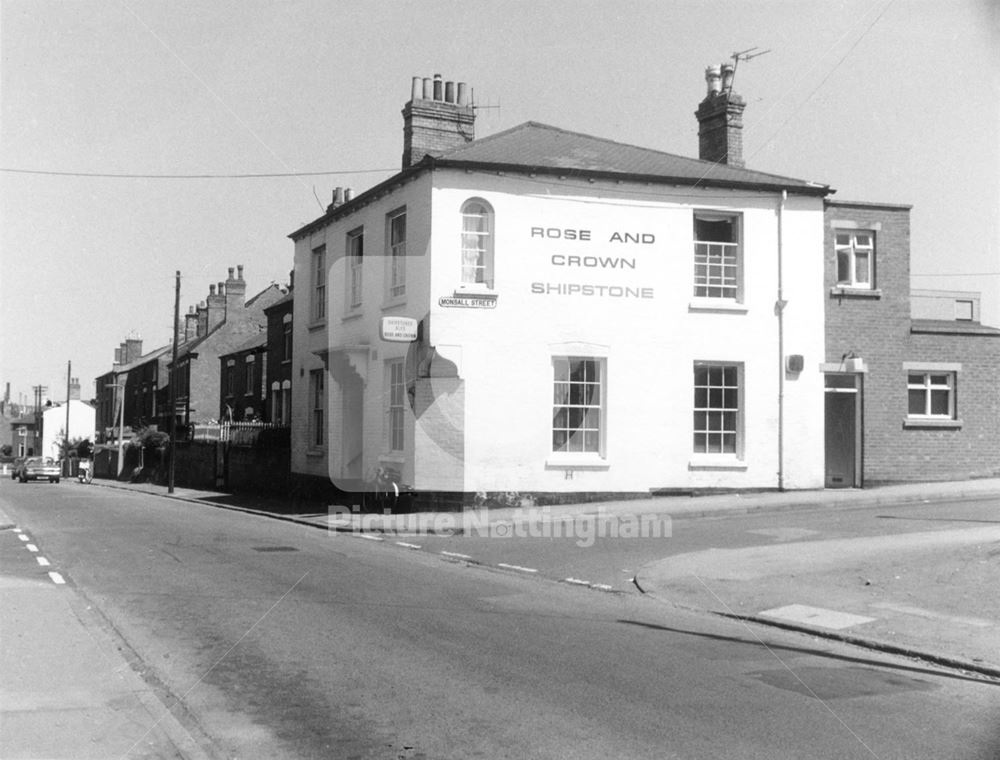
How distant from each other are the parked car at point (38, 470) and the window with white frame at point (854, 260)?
49.8m

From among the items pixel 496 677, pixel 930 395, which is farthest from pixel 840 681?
pixel 930 395

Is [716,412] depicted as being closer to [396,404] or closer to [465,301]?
[465,301]

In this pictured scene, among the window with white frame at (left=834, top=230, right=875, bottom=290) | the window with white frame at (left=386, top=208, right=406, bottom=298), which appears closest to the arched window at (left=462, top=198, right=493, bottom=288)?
the window with white frame at (left=386, top=208, right=406, bottom=298)

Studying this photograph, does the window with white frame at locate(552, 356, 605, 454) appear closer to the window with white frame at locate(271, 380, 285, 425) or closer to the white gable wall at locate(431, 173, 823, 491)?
the white gable wall at locate(431, 173, 823, 491)

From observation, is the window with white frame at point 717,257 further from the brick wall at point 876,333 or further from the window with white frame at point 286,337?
the window with white frame at point 286,337

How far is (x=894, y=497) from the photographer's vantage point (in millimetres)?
Result: 19594

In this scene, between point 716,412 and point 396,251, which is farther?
point 396,251

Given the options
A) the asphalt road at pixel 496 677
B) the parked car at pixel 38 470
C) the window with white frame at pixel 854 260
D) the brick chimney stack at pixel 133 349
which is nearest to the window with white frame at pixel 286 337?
the window with white frame at pixel 854 260

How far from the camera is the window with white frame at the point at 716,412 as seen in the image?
71.2ft

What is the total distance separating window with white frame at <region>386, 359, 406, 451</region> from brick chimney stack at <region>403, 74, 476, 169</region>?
16.2 feet

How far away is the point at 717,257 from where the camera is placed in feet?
71.6

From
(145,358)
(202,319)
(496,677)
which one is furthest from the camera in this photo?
(145,358)

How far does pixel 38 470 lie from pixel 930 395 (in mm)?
51173

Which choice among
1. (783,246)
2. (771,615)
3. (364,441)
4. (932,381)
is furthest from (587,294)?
(771,615)
